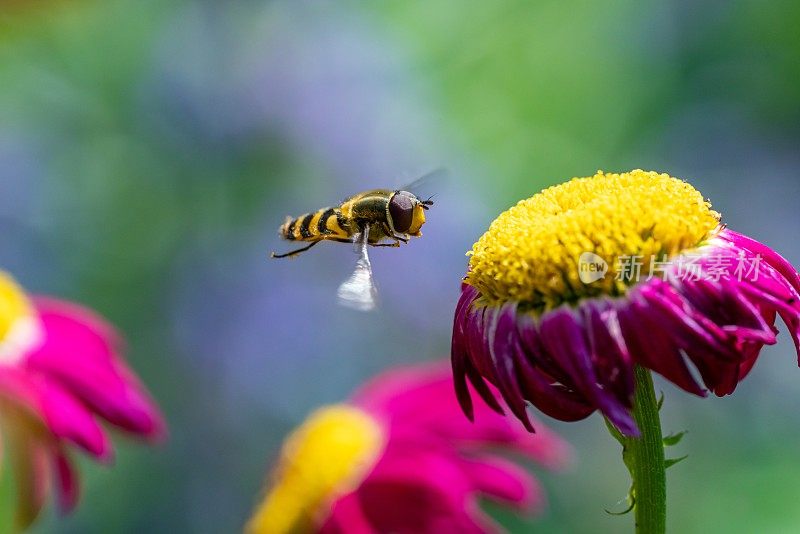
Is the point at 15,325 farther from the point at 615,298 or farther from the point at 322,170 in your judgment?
the point at 322,170

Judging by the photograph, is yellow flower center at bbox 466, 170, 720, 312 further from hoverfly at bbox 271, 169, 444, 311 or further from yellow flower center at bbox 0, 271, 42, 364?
yellow flower center at bbox 0, 271, 42, 364

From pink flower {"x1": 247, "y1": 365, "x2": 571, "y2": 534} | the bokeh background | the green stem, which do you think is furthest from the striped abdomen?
the bokeh background

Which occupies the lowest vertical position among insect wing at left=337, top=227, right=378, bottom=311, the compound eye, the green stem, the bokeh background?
the green stem

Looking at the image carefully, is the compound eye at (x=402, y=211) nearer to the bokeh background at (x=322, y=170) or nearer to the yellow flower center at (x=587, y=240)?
the yellow flower center at (x=587, y=240)

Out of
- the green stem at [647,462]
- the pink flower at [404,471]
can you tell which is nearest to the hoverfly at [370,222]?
the pink flower at [404,471]

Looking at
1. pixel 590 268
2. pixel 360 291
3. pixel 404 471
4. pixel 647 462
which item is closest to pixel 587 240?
pixel 590 268

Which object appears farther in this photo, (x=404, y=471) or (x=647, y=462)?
(x=404, y=471)

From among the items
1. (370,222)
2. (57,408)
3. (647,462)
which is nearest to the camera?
(647,462)
